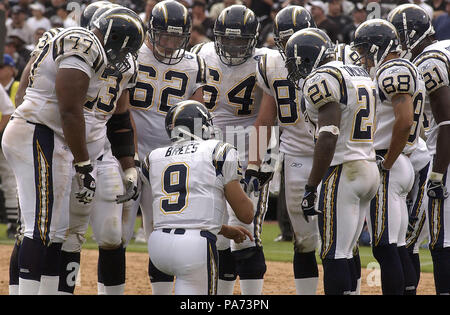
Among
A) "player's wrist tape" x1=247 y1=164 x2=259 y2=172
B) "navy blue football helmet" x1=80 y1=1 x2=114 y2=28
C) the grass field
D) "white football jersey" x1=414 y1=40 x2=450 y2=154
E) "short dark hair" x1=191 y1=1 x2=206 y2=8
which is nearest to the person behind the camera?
"white football jersey" x1=414 y1=40 x2=450 y2=154

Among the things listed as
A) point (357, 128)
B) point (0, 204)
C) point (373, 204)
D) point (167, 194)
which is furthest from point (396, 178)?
point (0, 204)

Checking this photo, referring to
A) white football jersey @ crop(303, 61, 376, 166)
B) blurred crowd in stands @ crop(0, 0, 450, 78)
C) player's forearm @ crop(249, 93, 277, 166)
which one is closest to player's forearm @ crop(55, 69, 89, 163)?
white football jersey @ crop(303, 61, 376, 166)

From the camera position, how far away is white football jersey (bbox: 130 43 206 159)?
20.4ft

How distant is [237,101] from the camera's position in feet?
21.3

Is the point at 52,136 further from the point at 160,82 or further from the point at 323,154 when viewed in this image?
the point at 323,154

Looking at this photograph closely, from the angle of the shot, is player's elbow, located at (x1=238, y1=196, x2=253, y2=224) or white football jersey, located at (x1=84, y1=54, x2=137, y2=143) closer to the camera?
player's elbow, located at (x1=238, y1=196, x2=253, y2=224)

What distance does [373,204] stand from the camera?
5570 mm

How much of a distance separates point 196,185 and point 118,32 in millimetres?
1223

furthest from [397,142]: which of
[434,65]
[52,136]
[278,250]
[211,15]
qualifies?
[211,15]

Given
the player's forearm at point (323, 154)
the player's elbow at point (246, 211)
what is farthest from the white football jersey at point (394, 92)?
the player's elbow at point (246, 211)

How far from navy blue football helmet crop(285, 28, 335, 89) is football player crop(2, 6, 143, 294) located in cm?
112

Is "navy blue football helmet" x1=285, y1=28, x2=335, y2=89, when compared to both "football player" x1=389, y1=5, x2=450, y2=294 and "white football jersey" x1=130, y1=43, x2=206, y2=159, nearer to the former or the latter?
"football player" x1=389, y1=5, x2=450, y2=294
